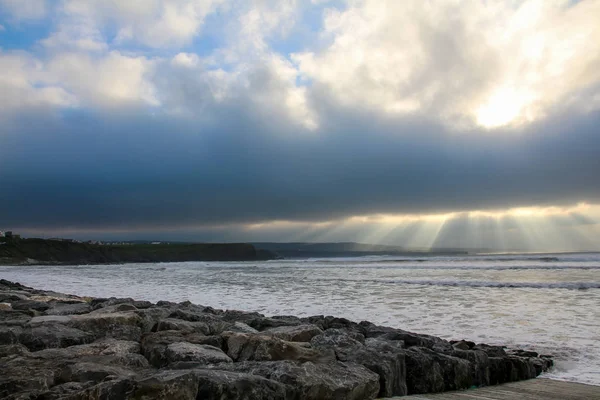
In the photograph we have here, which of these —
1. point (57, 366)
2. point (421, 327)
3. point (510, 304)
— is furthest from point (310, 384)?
point (510, 304)

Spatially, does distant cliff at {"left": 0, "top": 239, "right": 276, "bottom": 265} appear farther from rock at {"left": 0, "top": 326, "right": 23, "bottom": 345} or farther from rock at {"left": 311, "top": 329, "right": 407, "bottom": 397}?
rock at {"left": 311, "top": 329, "right": 407, "bottom": 397}

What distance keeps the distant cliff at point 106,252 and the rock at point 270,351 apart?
88.2m

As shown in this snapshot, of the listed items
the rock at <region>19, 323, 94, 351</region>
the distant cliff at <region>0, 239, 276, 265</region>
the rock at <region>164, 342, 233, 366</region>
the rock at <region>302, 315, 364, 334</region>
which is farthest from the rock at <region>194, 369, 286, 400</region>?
the distant cliff at <region>0, 239, 276, 265</region>

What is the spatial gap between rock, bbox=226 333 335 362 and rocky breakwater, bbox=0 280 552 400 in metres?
0.01

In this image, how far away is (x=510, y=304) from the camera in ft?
43.6

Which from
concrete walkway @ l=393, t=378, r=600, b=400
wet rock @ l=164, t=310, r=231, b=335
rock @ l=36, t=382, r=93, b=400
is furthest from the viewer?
wet rock @ l=164, t=310, r=231, b=335

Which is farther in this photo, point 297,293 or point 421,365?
point 297,293

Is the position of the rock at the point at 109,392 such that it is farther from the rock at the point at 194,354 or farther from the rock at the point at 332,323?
the rock at the point at 332,323

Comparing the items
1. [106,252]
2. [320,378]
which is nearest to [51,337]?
[320,378]

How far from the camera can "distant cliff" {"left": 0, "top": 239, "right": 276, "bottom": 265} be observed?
303 ft

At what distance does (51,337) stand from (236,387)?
131 inches

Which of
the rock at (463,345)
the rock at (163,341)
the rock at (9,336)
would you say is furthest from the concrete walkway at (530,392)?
the rock at (9,336)

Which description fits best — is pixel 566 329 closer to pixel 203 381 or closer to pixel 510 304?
pixel 510 304

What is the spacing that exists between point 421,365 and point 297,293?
43.1ft
